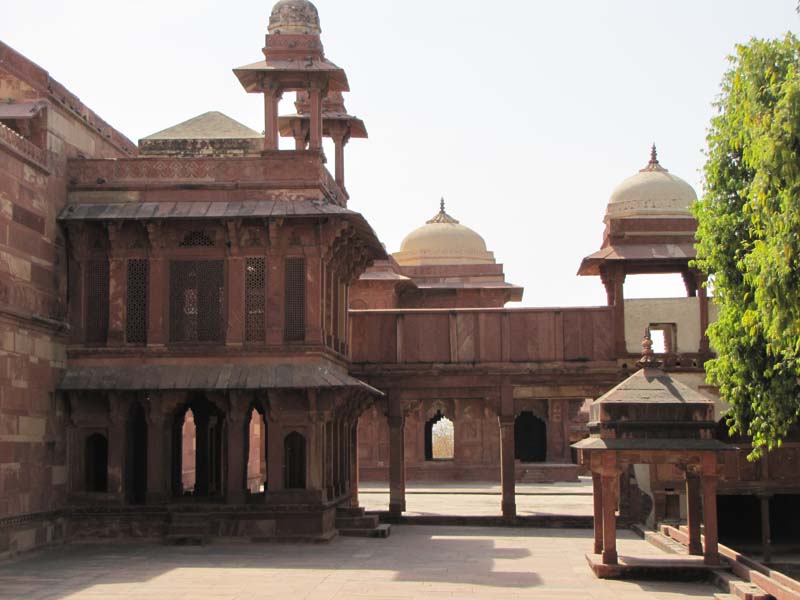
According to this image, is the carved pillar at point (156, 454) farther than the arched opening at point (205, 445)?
No

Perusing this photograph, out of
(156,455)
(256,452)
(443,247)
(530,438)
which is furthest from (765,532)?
(530,438)

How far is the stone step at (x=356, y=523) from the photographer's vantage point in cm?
2245

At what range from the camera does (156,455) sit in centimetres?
2120

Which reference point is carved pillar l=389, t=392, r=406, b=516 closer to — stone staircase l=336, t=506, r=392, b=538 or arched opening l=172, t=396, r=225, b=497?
stone staircase l=336, t=506, r=392, b=538

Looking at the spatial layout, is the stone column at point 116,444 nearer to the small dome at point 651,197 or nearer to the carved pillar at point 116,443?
the carved pillar at point 116,443

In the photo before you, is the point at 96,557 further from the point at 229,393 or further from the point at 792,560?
the point at 792,560

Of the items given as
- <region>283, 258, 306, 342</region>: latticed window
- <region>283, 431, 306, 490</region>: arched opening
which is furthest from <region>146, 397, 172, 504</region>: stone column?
<region>283, 258, 306, 342</region>: latticed window

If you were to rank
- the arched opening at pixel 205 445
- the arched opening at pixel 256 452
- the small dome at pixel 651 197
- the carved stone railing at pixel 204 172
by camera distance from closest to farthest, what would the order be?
the carved stone railing at pixel 204 172, the arched opening at pixel 205 445, the small dome at pixel 651 197, the arched opening at pixel 256 452

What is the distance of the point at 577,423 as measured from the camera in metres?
47.7

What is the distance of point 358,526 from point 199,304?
511 centimetres

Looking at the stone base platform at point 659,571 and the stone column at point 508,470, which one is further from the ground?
the stone column at point 508,470

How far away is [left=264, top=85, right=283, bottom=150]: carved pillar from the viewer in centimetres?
2231

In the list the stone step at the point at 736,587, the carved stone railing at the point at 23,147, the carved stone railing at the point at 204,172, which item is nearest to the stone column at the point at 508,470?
the carved stone railing at the point at 204,172

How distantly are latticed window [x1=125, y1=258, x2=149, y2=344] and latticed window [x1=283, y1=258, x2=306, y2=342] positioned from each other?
2542mm
